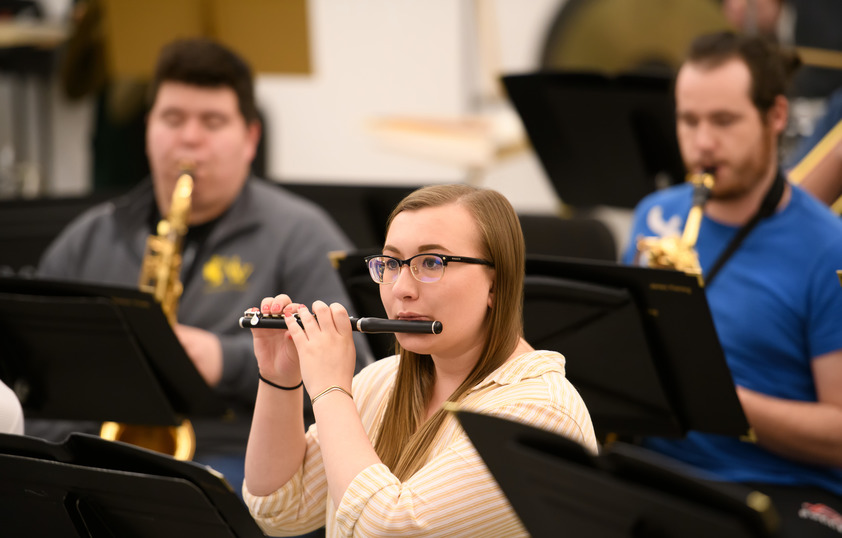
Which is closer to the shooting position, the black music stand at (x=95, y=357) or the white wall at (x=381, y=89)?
the black music stand at (x=95, y=357)

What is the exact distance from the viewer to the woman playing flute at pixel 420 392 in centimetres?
139

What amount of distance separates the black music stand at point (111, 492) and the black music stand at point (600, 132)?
1873mm

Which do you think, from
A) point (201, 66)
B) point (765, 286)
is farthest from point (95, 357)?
point (765, 286)

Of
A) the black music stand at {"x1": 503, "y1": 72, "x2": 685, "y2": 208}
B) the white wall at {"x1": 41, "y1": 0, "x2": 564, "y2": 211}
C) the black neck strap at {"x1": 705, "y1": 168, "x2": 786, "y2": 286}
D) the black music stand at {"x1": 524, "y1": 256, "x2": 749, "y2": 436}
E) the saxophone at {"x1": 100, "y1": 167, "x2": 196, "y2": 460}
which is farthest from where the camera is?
the white wall at {"x1": 41, "y1": 0, "x2": 564, "y2": 211}

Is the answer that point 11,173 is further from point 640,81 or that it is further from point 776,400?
point 776,400

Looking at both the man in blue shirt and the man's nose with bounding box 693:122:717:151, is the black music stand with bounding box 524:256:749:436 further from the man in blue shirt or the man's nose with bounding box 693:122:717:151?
the man's nose with bounding box 693:122:717:151

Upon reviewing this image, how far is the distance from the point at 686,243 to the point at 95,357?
52.0 inches

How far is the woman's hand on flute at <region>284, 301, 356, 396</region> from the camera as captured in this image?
147 cm

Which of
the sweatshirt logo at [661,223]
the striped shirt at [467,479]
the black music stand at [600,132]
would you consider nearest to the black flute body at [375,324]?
the striped shirt at [467,479]

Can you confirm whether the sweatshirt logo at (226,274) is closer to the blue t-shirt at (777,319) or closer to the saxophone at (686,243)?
the saxophone at (686,243)

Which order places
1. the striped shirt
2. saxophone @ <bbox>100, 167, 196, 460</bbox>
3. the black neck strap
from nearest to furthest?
the striped shirt → the black neck strap → saxophone @ <bbox>100, 167, 196, 460</bbox>

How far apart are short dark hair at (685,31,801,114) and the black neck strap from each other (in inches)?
6.6

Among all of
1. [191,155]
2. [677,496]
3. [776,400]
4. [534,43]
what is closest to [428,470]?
[677,496]

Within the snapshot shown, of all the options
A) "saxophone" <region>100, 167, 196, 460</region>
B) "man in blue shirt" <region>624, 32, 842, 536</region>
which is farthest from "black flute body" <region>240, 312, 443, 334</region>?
"saxophone" <region>100, 167, 196, 460</region>
